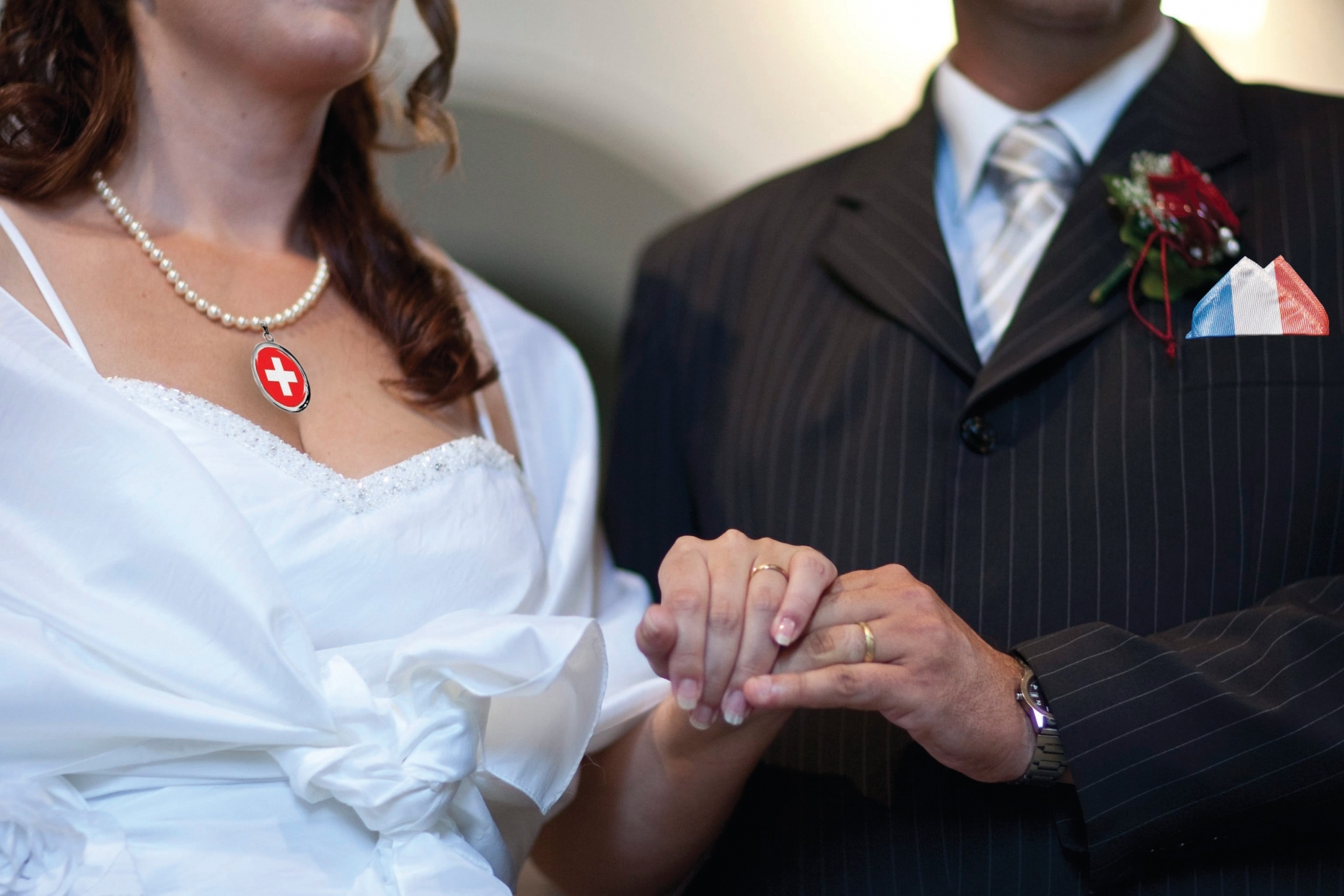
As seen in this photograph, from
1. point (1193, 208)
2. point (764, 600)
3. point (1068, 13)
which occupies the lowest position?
point (764, 600)

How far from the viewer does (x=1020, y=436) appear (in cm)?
124

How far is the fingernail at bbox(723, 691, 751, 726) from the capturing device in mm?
971

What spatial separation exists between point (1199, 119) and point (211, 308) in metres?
1.04

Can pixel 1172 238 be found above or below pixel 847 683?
above

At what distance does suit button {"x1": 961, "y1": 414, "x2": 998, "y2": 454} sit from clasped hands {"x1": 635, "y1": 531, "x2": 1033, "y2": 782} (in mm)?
257

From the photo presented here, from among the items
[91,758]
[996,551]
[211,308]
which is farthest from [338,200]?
[996,551]

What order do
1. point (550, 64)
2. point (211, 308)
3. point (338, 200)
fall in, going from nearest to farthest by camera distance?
point (211, 308), point (338, 200), point (550, 64)

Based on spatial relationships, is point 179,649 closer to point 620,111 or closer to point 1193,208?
point 1193,208

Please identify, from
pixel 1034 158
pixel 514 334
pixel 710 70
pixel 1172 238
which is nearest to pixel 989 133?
pixel 1034 158

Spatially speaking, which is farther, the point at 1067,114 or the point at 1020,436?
the point at 1067,114

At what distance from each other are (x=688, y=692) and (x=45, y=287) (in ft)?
2.10

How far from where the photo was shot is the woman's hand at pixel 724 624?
957 mm

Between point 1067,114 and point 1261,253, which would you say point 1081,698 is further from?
point 1067,114

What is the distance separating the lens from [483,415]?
1349 millimetres
